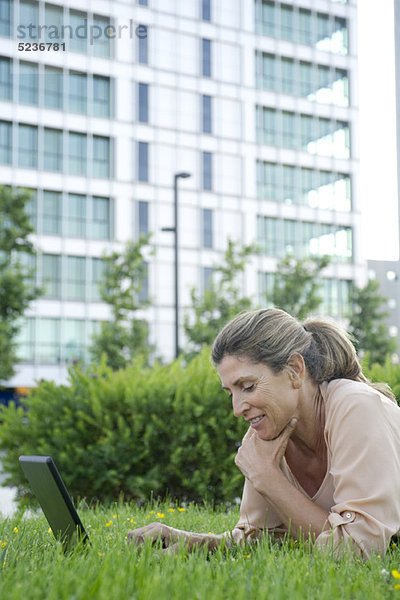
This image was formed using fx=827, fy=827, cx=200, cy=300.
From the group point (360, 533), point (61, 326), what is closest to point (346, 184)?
point (61, 326)

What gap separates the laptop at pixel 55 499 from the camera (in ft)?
10.6

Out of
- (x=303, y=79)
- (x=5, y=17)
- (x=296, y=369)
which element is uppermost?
(x=5, y=17)

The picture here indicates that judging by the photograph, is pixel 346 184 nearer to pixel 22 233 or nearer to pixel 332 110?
pixel 332 110

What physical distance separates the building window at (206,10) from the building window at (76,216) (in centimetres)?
1410

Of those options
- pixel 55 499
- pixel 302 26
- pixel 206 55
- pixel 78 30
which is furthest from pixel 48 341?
pixel 55 499

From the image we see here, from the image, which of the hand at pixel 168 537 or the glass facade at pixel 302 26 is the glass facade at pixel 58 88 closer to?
the glass facade at pixel 302 26

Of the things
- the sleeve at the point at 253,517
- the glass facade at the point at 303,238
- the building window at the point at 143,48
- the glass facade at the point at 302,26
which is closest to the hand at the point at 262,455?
the sleeve at the point at 253,517

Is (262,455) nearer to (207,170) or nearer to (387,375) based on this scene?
(387,375)

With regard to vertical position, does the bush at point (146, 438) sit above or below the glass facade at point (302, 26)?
below

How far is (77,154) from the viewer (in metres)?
43.3

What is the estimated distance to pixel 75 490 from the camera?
8.51m

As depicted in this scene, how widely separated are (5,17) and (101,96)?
6254 mm

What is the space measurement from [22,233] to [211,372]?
15712mm

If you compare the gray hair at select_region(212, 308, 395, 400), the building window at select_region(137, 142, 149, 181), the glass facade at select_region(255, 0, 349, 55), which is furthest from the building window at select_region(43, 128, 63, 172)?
the gray hair at select_region(212, 308, 395, 400)
